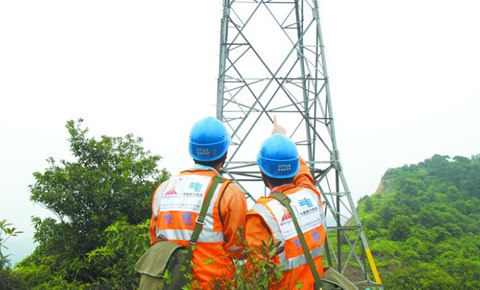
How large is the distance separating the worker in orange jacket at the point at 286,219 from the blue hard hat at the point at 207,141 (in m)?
0.28

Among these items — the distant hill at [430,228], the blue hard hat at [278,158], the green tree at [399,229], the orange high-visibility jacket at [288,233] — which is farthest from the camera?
the green tree at [399,229]

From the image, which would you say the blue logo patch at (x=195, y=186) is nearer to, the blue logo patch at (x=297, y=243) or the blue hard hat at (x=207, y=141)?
the blue hard hat at (x=207, y=141)

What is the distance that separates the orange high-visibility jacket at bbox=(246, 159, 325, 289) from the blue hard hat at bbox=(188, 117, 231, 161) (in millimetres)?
484

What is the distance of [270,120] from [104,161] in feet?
9.57

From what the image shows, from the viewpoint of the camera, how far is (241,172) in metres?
6.43

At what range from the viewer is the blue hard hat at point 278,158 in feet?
8.13

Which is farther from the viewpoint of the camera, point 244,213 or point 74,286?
point 74,286

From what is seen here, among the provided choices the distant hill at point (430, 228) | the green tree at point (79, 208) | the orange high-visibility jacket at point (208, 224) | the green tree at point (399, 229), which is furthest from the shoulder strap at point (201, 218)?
the green tree at point (399, 229)

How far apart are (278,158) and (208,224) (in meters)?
0.63

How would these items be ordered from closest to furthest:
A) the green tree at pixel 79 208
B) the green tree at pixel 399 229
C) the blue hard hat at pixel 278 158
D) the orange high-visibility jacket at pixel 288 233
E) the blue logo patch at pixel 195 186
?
the orange high-visibility jacket at pixel 288 233 < the blue logo patch at pixel 195 186 < the blue hard hat at pixel 278 158 < the green tree at pixel 79 208 < the green tree at pixel 399 229

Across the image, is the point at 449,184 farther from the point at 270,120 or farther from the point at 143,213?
the point at 143,213

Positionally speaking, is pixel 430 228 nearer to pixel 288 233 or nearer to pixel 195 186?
pixel 288 233

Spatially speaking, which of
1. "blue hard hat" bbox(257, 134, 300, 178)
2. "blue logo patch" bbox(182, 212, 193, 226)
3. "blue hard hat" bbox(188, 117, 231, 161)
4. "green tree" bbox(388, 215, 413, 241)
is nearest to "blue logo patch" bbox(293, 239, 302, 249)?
"blue hard hat" bbox(257, 134, 300, 178)

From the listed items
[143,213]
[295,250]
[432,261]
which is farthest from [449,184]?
[295,250]
